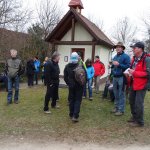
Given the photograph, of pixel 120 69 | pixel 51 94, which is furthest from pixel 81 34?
pixel 120 69

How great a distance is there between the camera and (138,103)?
6.81 meters

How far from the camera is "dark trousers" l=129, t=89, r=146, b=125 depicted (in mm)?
6809

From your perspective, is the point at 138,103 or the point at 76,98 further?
the point at 76,98

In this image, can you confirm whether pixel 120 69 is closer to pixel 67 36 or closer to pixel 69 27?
pixel 69 27

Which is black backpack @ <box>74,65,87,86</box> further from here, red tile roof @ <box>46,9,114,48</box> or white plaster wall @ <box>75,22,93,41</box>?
white plaster wall @ <box>75,22,93,41</box>

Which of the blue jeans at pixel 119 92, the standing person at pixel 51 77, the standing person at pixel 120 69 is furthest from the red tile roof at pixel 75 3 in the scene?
the blue jeans at pixel 119 92

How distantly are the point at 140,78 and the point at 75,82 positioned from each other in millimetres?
1722

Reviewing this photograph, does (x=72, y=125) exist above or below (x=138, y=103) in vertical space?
below

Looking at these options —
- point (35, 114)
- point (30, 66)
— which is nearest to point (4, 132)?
point (35, 114)

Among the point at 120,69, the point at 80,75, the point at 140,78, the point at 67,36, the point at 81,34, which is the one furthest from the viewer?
the point at 67,36

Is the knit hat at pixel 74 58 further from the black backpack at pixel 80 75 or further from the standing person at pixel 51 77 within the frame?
the standing person at pixel 51 77

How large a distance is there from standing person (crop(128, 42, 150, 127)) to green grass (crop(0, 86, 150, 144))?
1.55 ft

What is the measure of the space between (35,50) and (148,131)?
1792 centimetres

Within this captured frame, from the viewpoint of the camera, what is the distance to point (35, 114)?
8.29 meters
